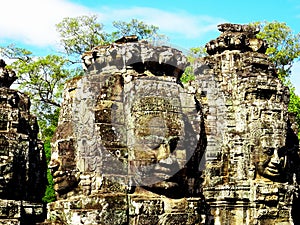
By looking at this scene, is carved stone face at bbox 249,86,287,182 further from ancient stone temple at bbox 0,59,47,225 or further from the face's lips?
ancient stone temple at bbox 0,59,47,225

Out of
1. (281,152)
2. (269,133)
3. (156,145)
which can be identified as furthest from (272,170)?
(156,145)

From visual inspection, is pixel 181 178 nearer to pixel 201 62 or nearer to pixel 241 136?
pixel 241 136

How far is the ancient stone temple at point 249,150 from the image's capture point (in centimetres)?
943

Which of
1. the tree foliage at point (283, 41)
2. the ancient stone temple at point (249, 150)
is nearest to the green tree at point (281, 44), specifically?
the tree foliage at point (283, 41)

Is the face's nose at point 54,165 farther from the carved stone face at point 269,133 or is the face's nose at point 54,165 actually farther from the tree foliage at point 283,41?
the tree foliage at point 283,41

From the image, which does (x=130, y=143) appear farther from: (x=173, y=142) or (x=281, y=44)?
(x=281, y=44)

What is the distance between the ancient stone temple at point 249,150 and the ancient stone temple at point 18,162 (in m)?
2.82

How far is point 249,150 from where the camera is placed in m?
9.61

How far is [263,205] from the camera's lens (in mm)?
9500

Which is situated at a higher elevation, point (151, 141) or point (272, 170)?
point (151, 141)

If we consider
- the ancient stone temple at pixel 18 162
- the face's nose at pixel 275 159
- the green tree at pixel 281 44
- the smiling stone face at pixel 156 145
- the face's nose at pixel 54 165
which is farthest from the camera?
the green tree at pixel 281 44

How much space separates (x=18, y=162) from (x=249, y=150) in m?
3.86

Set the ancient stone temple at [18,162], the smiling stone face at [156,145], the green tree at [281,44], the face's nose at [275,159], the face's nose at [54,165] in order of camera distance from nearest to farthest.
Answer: the smiling stone face at [156,145] < the face's nose at [54,165] < the ancient stone temple at [18,162] < the face's nose at [275,159] < the green tree at [281,44]

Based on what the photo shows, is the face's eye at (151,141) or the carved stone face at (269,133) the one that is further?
the carved stone face at (269,133)
